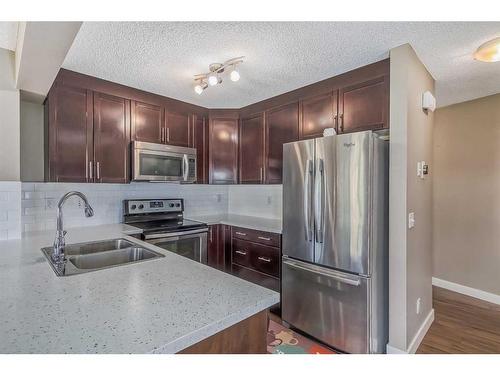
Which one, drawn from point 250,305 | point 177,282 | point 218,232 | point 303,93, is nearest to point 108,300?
point 177,282

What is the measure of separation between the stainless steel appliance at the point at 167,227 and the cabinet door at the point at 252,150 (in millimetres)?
844

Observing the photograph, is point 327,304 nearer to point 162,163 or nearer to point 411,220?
point 411,220

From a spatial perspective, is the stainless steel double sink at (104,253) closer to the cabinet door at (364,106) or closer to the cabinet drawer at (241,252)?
the cabinet drawer at (241,252)

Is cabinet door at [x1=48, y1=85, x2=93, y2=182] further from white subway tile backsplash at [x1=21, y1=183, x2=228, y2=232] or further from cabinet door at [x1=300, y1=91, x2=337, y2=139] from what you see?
cabinet door at [x1=300, y1=91, x2=337, y2=139]

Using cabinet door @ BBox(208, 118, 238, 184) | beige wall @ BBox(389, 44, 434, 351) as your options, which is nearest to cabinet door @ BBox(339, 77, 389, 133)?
beige wall @ BBox(389, 44, 434, 351)

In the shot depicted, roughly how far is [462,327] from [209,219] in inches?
111

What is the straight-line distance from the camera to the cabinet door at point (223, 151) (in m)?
3.45

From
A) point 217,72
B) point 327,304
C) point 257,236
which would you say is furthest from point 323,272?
point 217,72

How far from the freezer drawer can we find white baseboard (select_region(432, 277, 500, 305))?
2129 mm

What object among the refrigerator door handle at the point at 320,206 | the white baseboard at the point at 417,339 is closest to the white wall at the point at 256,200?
the refrigerator door handle at the point at 320,206

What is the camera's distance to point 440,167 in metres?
3.41

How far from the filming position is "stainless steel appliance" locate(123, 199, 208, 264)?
8.70 ft
